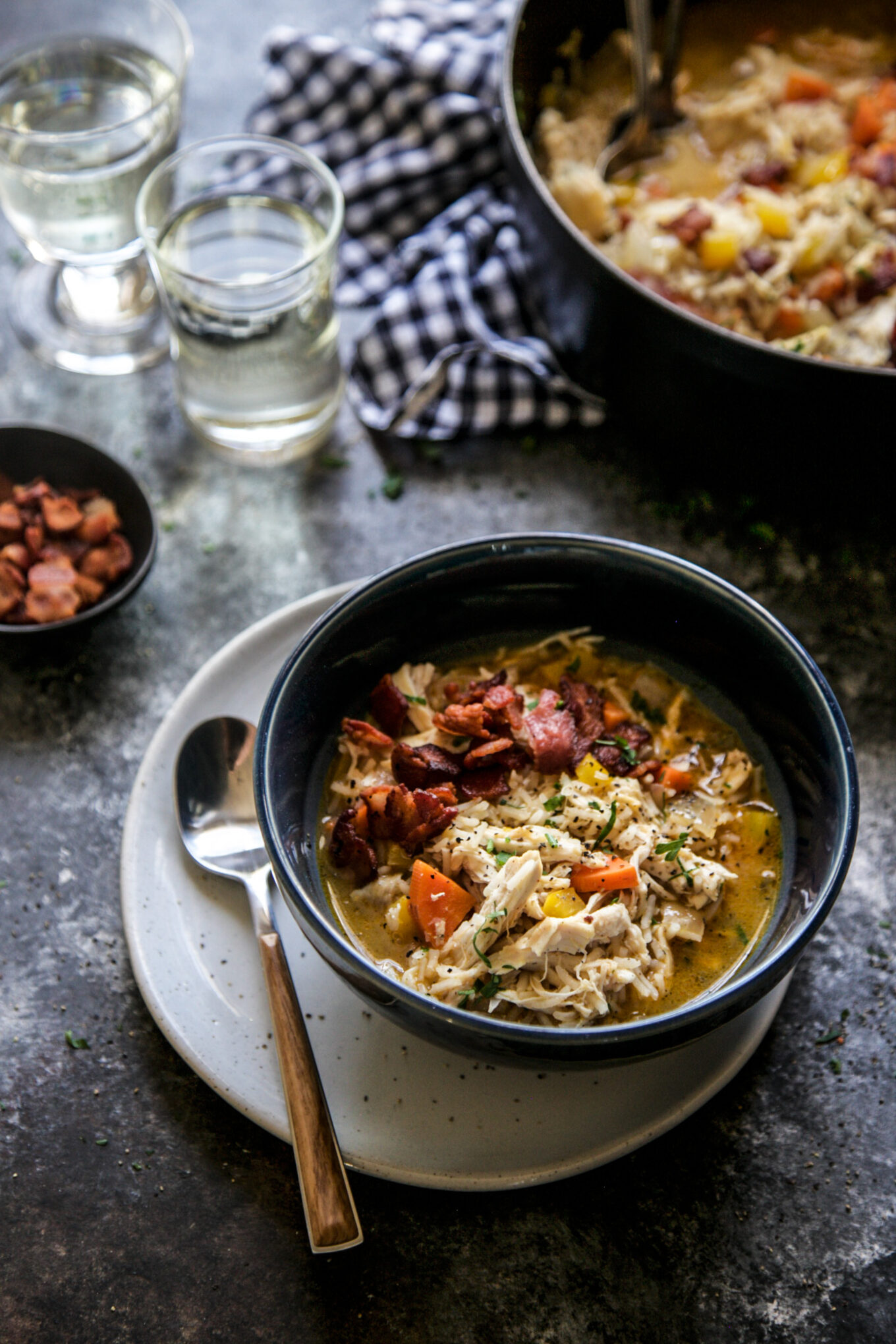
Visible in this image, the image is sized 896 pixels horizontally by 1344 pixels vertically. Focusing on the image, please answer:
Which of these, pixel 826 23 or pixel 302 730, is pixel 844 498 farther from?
pixel 826 23

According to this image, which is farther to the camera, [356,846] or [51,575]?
[51,575]

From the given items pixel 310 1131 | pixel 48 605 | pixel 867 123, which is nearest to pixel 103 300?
pixel 48 605

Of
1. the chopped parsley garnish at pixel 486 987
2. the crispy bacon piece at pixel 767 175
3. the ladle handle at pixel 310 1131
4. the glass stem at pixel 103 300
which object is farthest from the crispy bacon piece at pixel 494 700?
the crispy bacon piece at pixel 767 175

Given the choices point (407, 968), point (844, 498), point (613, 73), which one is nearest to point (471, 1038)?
point (407, 968)

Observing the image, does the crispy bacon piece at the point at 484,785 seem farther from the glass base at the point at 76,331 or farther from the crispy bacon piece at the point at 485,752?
the glass base at the point at 76,331

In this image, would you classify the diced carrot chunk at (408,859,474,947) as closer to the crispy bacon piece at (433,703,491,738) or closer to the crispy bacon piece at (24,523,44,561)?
the crispy bacon piece at (433,703,491,738)

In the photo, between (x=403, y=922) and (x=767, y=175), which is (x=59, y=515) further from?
(x=767, y=175)
